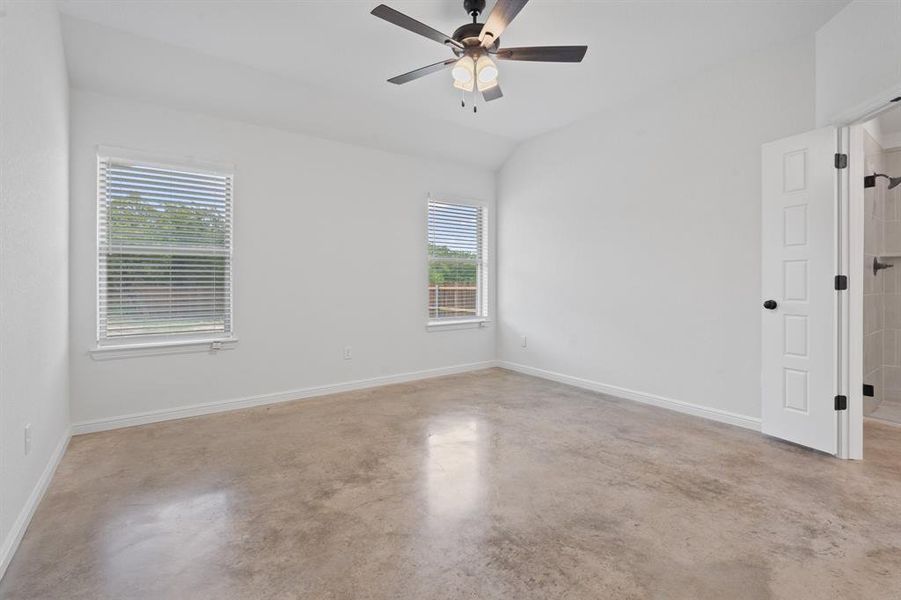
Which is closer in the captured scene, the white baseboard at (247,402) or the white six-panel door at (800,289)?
the white six-panel door at (800,289)

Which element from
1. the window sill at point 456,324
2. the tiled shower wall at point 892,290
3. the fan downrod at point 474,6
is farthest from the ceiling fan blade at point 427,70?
the tiled shower wall at point 892,290

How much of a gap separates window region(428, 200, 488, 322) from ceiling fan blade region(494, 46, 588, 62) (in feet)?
8.86

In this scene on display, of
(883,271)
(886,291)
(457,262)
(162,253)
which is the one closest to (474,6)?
(162,253)

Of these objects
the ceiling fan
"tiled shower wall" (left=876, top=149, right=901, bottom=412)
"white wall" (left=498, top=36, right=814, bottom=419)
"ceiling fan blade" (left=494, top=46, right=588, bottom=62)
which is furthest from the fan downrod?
"tiled shower wall" (left=876, top=149, right=901, bottom=412)

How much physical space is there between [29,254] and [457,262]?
4058 millimetres

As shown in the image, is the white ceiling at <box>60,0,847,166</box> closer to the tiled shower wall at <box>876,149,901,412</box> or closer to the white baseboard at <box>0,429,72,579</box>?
the tiled shower wall at <box>876,149,901,412</box>

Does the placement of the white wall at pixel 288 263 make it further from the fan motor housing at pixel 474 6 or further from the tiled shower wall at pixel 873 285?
the tiled shower wall at pixel 873 285

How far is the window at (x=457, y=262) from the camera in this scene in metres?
5.33

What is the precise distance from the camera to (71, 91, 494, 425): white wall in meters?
3.35

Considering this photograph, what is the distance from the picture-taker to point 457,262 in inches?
218

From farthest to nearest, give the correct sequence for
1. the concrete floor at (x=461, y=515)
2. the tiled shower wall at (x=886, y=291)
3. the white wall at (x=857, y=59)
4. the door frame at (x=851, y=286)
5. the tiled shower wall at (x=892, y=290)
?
the tiled shower wall at (x=892, y=290)
the tiled shower wall at (x=886, y=291)
the door frame at (x=851, y=286)
the white wall at (x=857, y=59)
the concrete floor at (x=461, y=515)

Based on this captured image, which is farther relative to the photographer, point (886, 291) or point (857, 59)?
point (886, 291)

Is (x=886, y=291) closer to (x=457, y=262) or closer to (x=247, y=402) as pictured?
(x=457, y=262)

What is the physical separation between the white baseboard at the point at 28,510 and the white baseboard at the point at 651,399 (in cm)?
435
